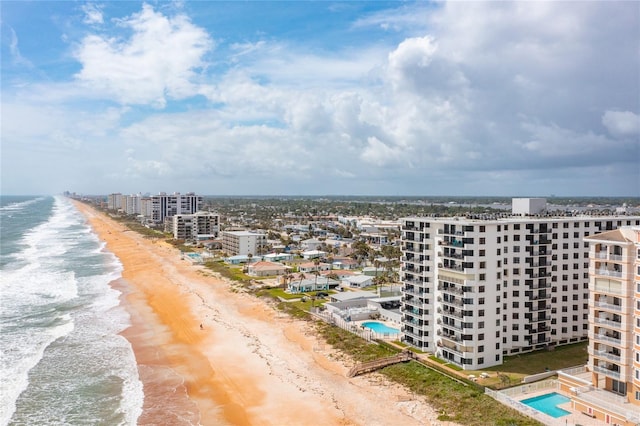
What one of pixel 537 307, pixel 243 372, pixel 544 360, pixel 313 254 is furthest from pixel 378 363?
pixel 313 254

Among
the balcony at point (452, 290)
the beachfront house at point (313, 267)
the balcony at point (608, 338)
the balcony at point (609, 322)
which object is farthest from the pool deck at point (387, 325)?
the beachfront house at point (313, 267)

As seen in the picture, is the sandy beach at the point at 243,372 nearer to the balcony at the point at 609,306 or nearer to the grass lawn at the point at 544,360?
the grass lawn at the point at 544,360

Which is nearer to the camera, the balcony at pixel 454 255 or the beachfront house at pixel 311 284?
the balcony at pixel 454 255

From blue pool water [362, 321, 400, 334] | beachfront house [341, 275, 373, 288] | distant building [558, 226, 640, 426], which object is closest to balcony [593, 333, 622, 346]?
distant building [558, 226, 640, 426]

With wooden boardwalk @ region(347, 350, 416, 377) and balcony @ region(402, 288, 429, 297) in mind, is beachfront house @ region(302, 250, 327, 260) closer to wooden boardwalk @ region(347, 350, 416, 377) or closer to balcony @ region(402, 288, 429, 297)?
balcony @ region(402, 288, 429, 297)

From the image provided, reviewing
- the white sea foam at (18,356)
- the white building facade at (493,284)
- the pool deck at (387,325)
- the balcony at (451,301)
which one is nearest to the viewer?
the white sea foam at (18,356)

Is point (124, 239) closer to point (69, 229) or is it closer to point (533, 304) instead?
point (69, 229)

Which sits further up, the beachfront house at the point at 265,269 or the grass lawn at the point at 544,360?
the beachfront house at the point at 265,269

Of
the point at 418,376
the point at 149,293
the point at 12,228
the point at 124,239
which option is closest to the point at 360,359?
the point at 418,376
